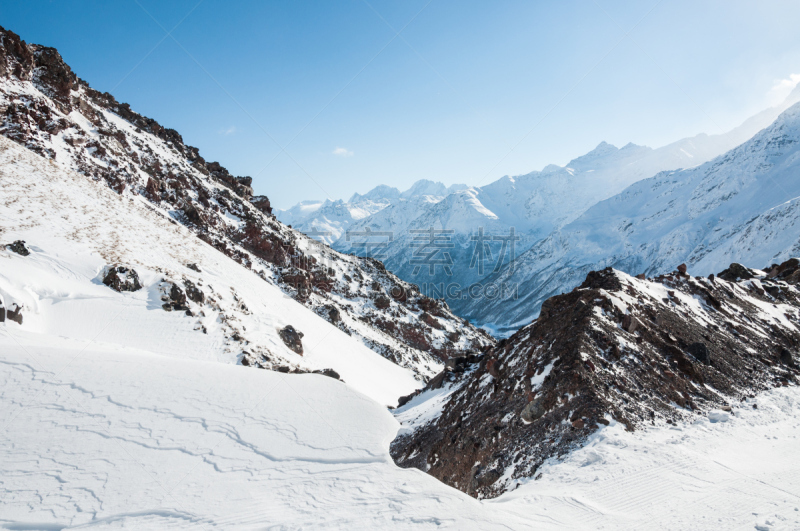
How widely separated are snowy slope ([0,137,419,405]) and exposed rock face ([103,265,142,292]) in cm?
32

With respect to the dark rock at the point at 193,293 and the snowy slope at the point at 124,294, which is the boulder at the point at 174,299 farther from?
the dark rock at the point at 193,293

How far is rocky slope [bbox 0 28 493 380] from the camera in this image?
29078 millimetres

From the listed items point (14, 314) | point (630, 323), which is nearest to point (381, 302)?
point (630, 323)

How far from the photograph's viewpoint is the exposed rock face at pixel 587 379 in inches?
335

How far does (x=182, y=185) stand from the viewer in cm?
4031

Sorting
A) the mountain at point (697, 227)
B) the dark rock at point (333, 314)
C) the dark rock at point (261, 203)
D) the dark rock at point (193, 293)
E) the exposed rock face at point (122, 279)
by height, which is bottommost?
the mountain at point (697, 227)

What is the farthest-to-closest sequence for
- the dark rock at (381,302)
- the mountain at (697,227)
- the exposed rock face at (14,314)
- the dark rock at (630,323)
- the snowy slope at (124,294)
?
1. the mountain at (697,227)
2. the dark rock at (381,302)
3. the snowy slope at (124,294)
4. the dark rock at (630,323)
5. the exposed rock face at (14,314)

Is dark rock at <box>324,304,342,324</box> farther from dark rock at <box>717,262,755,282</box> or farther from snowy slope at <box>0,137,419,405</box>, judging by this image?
dark rock at <box>717,262,755,282</box>

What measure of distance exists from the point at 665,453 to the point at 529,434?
107 inches

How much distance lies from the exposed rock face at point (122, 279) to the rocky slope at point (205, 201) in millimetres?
6824

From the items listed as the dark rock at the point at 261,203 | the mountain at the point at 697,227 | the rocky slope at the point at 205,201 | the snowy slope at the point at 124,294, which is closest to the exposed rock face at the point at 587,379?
the snowy slope at the point at 124,294

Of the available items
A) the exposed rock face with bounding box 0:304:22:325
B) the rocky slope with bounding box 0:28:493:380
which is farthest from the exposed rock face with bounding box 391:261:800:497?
the exposed rock face with bounding box 0:304:22:325

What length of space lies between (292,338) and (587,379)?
18.2m

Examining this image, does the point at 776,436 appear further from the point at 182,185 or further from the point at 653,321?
the point at 182,185
